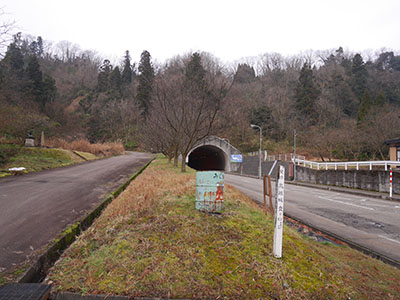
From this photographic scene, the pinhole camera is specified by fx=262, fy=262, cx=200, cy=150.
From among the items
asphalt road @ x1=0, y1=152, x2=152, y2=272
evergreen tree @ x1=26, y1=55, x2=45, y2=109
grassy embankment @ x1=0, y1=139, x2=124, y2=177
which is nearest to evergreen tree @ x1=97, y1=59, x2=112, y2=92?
evergreen tree @ x1=26, y1=55, x2=45, y2=109

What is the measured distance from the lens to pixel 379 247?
555 cm

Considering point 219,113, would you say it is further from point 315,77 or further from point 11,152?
point 315,77

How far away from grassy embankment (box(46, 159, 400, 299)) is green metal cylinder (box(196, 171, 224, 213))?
253 mm

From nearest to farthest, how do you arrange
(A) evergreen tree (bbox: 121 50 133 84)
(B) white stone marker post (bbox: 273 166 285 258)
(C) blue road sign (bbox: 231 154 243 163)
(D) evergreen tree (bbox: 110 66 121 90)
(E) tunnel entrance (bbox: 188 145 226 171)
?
1. (B) white stone marker post (bbox: 273 166 285 258)
2. (C) blue road sign (bbox: 231 154 243 163)
3. (E) tunnel entrance (bbox: 188 145 226 171)
4. (D) evergreen tree (bbox: 110 66 121 90)
5. (A) evergreen tree (bbox: 121 50 133 84)

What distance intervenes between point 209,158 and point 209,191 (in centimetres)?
5249

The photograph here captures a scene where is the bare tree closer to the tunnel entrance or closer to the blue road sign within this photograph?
the blue road sign

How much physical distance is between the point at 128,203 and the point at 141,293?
3340 mm

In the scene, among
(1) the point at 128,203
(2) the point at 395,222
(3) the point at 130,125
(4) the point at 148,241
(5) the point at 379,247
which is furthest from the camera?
(3) the point at 130,125

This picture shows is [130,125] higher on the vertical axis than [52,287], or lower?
higher

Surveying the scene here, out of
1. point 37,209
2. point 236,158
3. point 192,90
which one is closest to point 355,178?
point 192,90

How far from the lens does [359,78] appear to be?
56156mm

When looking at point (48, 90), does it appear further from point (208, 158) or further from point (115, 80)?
point (208, 158)

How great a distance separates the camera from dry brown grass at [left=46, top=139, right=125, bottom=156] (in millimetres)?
23609

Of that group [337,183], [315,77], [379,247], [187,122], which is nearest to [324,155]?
[337,183]
